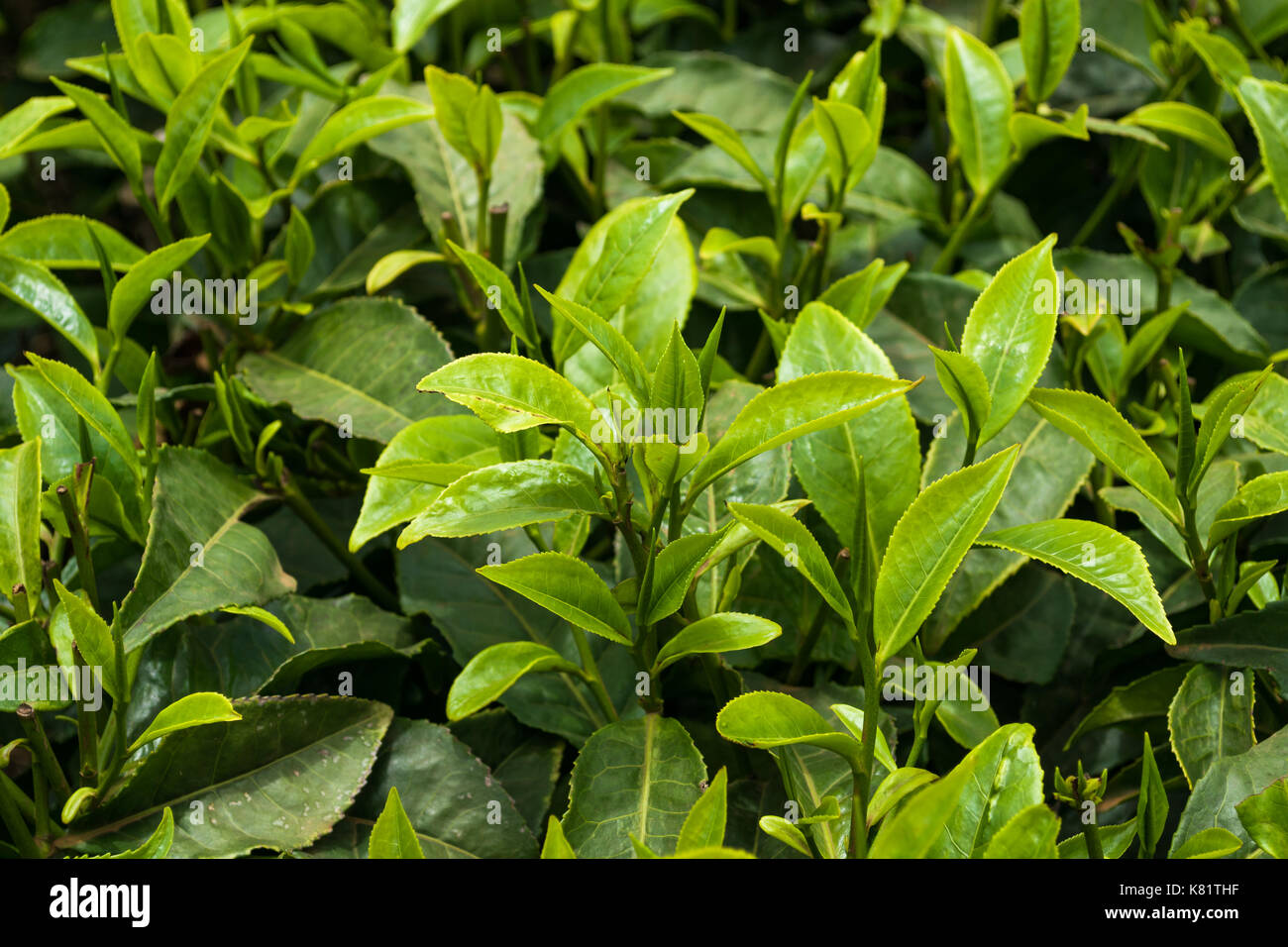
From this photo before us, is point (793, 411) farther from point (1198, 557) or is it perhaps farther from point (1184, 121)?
point (1184, 121)

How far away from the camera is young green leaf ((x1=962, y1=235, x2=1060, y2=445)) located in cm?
90

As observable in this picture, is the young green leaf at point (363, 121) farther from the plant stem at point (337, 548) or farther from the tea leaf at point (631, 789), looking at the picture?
the tea leaf at point (631, 789)

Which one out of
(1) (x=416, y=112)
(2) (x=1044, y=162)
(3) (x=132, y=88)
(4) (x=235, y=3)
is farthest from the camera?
(4) (x=235, y=3)

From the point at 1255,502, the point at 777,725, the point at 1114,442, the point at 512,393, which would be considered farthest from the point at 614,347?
the point at 1255,502

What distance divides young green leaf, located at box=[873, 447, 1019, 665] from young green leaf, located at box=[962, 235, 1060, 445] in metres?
0.13

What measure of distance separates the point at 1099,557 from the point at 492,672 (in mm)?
471

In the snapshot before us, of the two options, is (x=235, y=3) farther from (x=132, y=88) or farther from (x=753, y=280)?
(x=753, y=280)

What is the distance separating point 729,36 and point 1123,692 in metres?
1.12

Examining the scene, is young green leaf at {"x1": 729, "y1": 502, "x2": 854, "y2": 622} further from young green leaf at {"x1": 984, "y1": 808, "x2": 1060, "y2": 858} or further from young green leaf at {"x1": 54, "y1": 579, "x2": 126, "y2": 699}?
young green leaf at {"x1": 54, "y1": 579, "x2": 126, "y2": 699}

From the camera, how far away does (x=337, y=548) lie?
3.71 feet

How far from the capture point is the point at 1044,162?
1469 mm

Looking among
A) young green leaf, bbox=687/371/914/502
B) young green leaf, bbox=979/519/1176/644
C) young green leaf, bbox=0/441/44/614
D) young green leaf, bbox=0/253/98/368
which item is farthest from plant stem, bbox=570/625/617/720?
young green leaf, bbox=0/253/98/368

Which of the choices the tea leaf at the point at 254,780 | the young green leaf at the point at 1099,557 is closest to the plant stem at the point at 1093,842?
the young green leaf at the point at 1099,557
